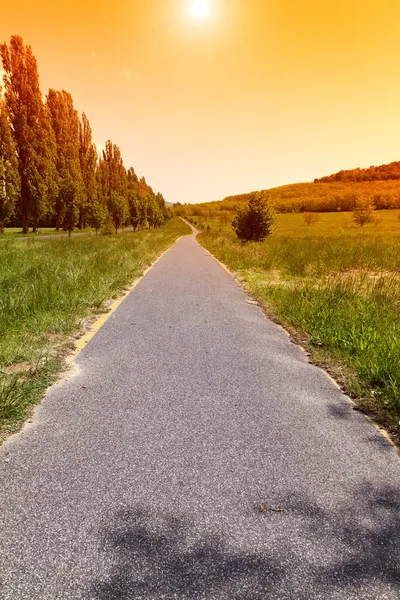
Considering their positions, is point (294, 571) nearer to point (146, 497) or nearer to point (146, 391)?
point (146, 497)

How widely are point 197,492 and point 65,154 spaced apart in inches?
1864

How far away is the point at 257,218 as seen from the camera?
25672 mm

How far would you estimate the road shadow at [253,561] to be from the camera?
5.10 feet

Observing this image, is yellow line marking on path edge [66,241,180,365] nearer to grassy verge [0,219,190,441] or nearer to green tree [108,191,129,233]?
grassy verge [0,219,190,441]

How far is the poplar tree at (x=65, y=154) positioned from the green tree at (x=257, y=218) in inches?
752

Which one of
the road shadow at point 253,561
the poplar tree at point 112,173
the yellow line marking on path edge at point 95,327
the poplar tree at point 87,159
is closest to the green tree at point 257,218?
the yellow line marking on path edge at point 95,327

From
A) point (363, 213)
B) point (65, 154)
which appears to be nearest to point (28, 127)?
point (65, 154)

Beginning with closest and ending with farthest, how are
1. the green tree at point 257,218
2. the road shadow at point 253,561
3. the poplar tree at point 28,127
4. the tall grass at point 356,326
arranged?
the road shadow at point 253,561
the tall grass at point 356,326
the green tree at point 257,218
the poplar tree at point 28,127

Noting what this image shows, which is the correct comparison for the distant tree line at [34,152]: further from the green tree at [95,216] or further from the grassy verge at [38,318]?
the grassy verge at [38,318]

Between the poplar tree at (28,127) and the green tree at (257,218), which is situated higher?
the poplar tree at (28,127)

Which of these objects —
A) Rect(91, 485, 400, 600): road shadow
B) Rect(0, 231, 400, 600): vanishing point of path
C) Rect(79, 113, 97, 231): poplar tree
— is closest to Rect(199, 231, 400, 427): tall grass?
Rect(0, 231, 400, 600): vanishing point of path

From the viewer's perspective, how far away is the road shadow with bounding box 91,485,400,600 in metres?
Result: 1.55

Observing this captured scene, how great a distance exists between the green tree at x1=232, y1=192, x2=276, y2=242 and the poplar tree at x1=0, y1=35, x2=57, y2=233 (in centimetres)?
2061

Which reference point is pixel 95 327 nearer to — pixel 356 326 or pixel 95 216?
pixel 356 326
